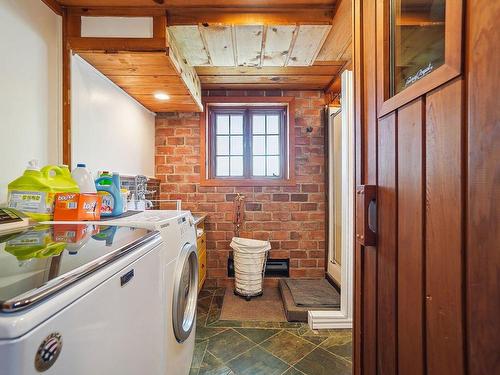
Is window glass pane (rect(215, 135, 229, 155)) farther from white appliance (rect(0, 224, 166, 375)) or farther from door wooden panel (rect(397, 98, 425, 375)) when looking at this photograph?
door wooden panel (rect(397, 98, 425, 375))

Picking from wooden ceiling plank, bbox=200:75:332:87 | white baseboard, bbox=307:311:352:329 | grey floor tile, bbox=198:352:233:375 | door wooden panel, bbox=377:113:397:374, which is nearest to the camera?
door wooden panel, bbox=377:113:397:374

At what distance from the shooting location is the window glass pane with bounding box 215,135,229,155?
9.84 ft

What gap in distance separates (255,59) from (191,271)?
1.58m

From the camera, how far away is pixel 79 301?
466 mm

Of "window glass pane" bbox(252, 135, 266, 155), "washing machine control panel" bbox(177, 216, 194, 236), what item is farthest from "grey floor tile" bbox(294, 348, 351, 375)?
"window glass pane" bbox(252, 135, 266, 155)

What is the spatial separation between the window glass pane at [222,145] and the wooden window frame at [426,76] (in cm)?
235

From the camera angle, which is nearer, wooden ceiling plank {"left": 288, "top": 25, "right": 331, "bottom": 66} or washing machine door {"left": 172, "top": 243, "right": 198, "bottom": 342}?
washing machine door {"left": 172, "top": 243, "right": 198, "bottom": 342}

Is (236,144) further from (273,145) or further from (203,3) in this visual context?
(203,3)

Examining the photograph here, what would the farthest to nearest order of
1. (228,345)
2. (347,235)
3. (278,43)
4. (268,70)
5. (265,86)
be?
(265,86), (268,70), (347,235), (228,345), (278,43)

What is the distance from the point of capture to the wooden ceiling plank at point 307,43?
1.53 metres

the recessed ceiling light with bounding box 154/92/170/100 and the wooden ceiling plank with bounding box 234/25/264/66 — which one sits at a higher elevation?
the wooden ceiling plank with bounding box 234/25/264/66

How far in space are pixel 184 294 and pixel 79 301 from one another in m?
0.87

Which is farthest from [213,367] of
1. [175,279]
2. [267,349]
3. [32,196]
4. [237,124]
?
[237,124]

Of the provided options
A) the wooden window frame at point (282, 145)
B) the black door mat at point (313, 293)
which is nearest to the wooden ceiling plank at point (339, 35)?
the wooden window frame at point (282, 145)
